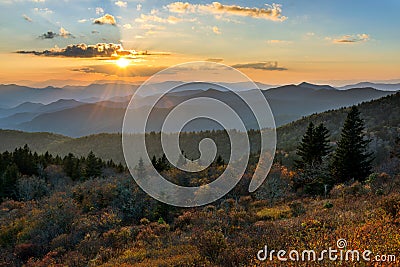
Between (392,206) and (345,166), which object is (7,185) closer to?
(345,166)

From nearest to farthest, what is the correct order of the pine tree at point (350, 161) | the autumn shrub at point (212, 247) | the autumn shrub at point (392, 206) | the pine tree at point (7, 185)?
the autumn shrub at point (212, 247) < the autumn shrub at point (392, 206) < the pine tree at point (350, 161) < the pine tree at point (7, 185)

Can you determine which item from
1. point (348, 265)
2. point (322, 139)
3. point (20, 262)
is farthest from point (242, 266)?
point (322, 139)

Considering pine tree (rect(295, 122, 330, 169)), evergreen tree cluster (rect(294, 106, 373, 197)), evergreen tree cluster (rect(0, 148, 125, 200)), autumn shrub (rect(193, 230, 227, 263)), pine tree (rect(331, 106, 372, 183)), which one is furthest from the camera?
evergreen tree cluster (rect(0, 148, 125, 200))

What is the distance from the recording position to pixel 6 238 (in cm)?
2195

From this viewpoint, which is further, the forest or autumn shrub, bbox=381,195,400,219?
autumn shrub, bbox=381,195,400,219

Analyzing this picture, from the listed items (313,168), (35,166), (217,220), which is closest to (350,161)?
(313,168)

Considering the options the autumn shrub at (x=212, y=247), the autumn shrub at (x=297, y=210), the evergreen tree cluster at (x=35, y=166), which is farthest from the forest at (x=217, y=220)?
the evergreen tree cluster at (x=35, y=166)

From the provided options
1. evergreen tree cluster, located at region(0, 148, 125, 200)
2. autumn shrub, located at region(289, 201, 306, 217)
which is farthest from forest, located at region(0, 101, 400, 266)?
evergreen tree cluster, located at region(0, 148, 125, 200)

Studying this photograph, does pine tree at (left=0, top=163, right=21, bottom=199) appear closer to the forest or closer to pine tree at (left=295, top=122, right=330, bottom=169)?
the forest

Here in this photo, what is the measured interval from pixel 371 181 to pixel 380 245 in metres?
13.5

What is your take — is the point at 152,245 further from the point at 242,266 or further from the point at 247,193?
the point at 247,193

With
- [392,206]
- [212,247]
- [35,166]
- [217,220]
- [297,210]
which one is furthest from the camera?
[35,166]

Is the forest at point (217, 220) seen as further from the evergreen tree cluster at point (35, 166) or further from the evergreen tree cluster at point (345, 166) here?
the evergreen tree cluster at point (35, 166)

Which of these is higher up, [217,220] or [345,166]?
[217,220]
